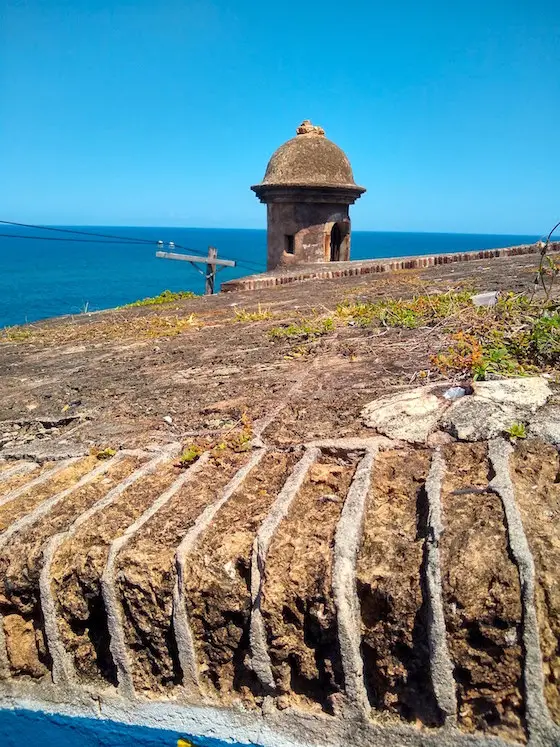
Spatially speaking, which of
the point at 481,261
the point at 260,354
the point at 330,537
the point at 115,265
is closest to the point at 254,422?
the point at 330,537

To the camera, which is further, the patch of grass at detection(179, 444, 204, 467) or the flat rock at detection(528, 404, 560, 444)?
the patch of grass at detection(179, 444, 204, 467)

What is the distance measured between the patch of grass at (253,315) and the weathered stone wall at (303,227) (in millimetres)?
7153

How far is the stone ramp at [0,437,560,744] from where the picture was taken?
1.93 metres

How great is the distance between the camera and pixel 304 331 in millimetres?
5012

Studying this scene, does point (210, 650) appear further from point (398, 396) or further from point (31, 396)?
point (31, 396)

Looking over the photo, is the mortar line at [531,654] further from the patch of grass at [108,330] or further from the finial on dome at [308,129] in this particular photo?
the finial on dome at [308,129]

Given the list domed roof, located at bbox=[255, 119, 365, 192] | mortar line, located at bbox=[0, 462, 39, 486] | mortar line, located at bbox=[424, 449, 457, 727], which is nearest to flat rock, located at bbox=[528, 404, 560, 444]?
mortar line, located at bbox=[424, 449, 457, 727]

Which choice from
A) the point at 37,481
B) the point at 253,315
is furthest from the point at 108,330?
the point at 37,481

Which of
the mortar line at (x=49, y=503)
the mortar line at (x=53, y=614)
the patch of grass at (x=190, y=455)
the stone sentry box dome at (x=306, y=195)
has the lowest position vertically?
the mortar line at (x=53, y=614)

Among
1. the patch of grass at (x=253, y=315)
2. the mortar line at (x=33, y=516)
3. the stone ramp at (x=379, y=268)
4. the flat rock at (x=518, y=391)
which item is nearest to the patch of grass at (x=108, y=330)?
the patch of grass at (x=253, y=315)

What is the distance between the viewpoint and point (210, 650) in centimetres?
223

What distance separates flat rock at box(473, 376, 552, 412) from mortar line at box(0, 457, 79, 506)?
2037 millimetres

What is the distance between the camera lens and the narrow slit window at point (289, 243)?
13425mm

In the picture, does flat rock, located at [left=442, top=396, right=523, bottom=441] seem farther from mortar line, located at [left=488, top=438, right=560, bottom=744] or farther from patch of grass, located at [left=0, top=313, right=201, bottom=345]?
patch of grass, located at [left=0, top=313, right=201, bottom=345]
